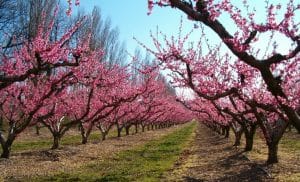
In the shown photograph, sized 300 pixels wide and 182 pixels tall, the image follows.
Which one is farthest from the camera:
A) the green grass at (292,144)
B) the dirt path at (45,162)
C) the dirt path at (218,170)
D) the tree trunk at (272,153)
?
the green grass at (292,144)

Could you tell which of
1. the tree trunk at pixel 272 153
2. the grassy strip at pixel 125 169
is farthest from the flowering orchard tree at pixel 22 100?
the tree trunk at pixel 272 153

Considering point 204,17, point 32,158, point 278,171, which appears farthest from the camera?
point 32,158

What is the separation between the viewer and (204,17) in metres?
6.73

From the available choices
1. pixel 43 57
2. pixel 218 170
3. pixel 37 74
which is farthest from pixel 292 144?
pixel 37 74

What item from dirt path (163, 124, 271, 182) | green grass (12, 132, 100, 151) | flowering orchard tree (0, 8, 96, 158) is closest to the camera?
flowering orchard tree (0, 8, 96, 158)

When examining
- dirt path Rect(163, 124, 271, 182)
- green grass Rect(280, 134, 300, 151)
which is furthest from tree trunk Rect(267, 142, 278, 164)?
green grass Rect(280, 134, 300, 151)

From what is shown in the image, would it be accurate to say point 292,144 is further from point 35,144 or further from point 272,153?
point 35,144

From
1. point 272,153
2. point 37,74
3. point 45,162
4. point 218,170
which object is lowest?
point 218,170

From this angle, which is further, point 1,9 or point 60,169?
point 1,9

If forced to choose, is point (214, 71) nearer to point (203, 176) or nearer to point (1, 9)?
point (203, 176)

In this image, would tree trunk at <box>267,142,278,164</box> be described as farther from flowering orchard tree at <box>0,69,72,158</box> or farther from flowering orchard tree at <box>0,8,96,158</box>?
flowering orchard tree at <box>0,69,72,158</box>

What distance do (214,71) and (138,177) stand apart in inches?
163

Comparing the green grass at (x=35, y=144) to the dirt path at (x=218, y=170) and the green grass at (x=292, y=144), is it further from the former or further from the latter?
the green grass at (x=292, y=144)

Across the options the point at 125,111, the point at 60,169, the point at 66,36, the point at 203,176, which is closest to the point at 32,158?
the point at 60,169
